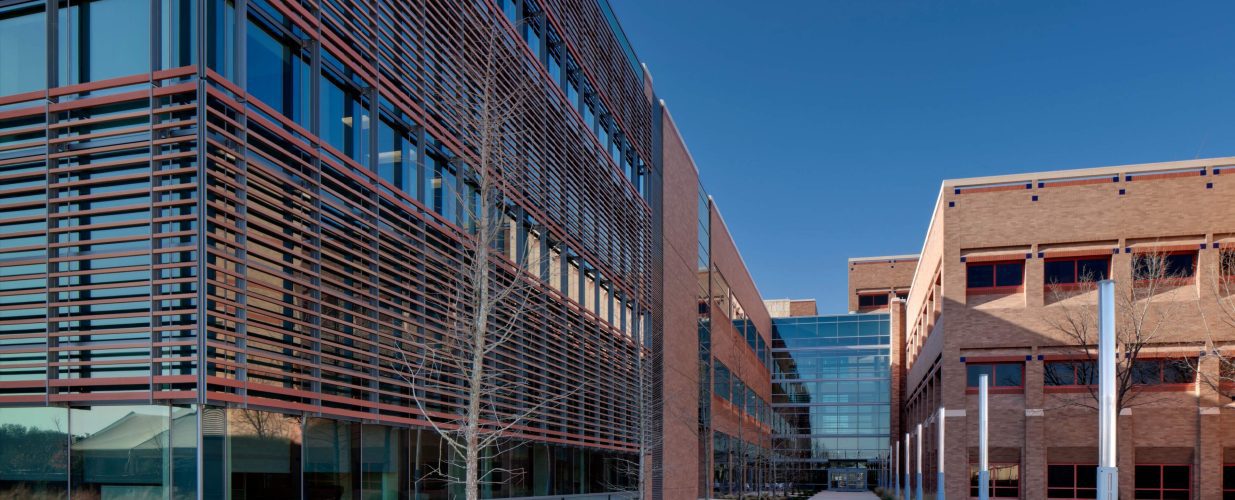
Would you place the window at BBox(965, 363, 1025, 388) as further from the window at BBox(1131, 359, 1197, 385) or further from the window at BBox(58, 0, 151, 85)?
the window at BBox(58, 0, 151, 85)

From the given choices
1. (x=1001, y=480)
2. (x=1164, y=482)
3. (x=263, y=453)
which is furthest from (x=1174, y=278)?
(x=263, y=453)

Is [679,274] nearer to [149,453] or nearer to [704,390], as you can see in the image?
[704,390]

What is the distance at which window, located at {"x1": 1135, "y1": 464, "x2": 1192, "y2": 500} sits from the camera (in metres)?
33.5

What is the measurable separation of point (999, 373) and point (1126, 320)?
4936 millimetres

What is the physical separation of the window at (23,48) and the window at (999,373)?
3306cm

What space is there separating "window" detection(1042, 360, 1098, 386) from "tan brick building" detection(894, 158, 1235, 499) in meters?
0.05

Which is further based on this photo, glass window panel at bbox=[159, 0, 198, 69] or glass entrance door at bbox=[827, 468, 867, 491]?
glass entrance door at bbox=[827, 468, 867, 491]

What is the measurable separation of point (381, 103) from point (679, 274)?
25.1m

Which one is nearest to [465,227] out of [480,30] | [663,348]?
[480,30]

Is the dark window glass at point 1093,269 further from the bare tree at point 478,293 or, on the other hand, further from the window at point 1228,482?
the bare tree at point 478,293

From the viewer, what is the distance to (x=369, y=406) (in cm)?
1365

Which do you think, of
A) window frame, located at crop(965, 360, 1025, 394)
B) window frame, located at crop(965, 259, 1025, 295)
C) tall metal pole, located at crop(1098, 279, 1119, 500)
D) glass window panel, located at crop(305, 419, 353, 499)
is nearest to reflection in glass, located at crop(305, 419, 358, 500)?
glass window panel, located at crop(305, 419, 353, 499)

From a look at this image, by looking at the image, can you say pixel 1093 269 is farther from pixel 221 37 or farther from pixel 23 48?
pixel 23 48

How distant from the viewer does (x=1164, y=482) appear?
111ft
